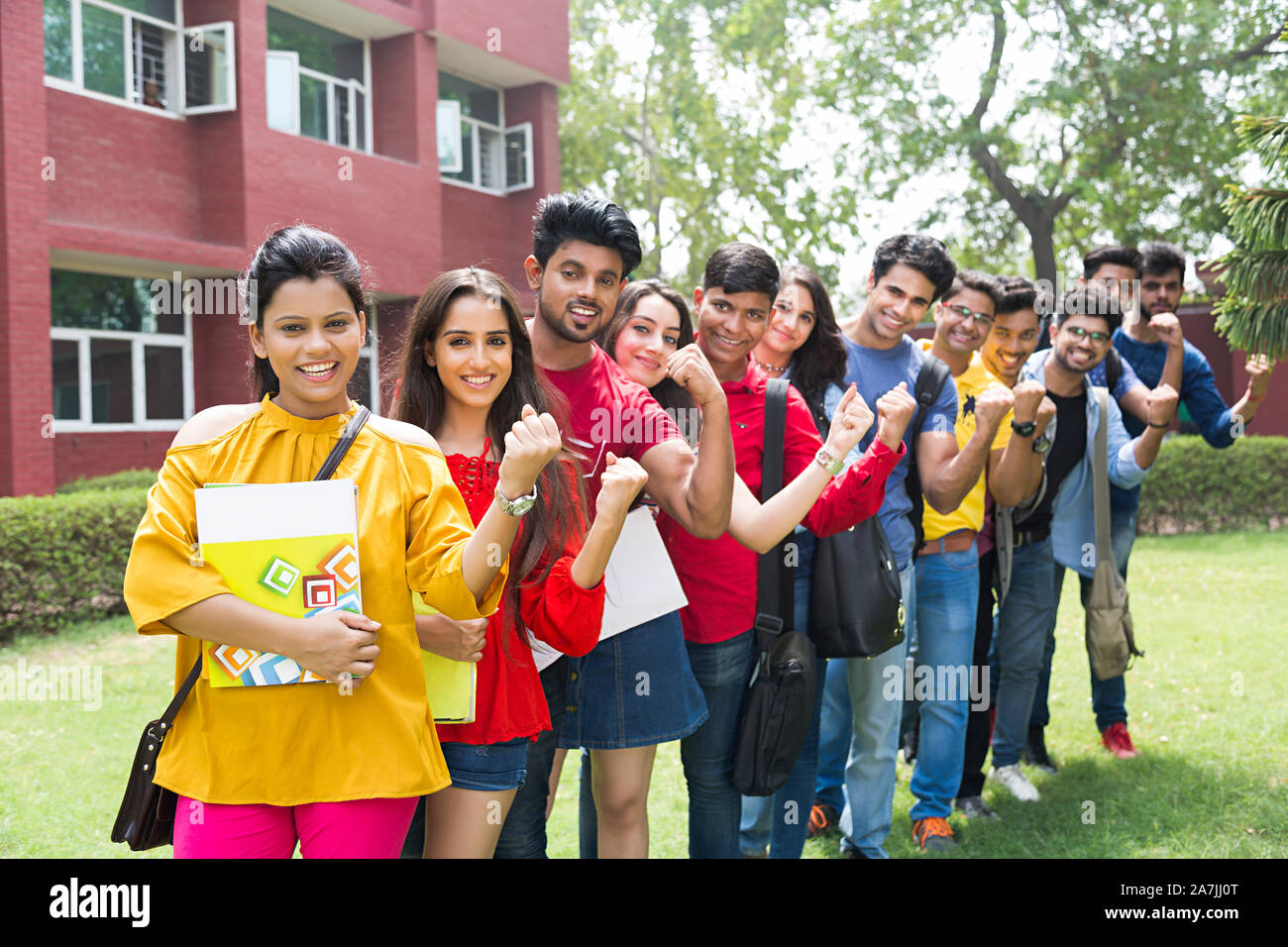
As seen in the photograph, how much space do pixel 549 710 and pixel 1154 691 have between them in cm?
511

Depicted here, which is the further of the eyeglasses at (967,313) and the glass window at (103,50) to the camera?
the glass window at (103,50)

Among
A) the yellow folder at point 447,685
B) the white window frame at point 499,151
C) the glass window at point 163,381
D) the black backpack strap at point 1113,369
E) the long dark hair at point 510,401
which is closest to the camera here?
the yellow folder at point 447,685

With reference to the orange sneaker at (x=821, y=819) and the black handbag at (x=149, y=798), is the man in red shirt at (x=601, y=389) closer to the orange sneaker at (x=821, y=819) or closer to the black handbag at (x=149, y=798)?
the black handbag at (x=149, y=798)

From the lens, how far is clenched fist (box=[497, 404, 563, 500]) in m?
2.12

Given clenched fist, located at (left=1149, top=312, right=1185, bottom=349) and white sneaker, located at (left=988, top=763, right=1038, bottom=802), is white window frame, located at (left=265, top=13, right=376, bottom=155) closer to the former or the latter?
clenched fist, located at (left=1149, top=312, right=1185, bottom=349)

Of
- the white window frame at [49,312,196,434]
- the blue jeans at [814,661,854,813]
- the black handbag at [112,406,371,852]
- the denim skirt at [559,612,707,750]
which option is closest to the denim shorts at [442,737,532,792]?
the denim skirt at [559,612,707,750]

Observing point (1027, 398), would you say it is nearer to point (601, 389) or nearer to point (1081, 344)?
point (1081, 344)

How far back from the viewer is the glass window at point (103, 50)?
10.7 m

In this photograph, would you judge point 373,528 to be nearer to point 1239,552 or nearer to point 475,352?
point 475,352

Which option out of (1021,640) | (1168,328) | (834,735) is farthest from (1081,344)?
(834,735)

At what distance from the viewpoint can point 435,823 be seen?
7.96 ft

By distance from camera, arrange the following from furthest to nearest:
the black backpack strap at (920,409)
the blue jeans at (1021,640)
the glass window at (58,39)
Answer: the glass window at (58,39)
the blue jeans at (1021,640)
the black backpack strap at (920,409)

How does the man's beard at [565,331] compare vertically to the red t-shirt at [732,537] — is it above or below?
above

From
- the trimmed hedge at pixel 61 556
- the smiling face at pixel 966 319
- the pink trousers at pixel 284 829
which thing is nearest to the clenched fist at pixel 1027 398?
the smiling face at pixel 966 319
